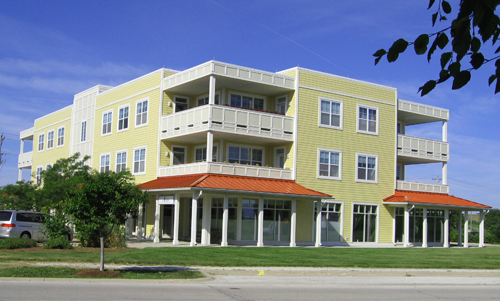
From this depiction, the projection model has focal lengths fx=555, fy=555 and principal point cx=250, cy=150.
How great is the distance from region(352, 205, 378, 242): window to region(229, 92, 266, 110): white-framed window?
923 centimetres

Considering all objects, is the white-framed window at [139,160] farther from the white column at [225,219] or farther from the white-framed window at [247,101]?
the white column at [225,219]

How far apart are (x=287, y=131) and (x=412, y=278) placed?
17206 mm

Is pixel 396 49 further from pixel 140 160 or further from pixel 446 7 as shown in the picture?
pixel 140 160

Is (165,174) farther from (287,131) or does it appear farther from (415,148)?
(415,148)

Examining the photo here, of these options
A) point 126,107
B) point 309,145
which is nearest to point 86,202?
point 309,145

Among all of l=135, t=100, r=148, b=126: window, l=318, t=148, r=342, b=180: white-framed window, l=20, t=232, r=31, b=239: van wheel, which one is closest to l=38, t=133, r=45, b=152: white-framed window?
l=135, t=100, r=148, b=126: window

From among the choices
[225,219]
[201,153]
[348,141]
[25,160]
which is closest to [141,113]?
[201,153]

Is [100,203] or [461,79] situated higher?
[461,79]

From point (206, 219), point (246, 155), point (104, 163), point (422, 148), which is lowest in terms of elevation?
point (206, 219)

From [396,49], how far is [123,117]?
36878 millimetres

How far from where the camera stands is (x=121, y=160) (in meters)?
39.5

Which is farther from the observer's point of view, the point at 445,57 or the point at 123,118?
the point at 123,118

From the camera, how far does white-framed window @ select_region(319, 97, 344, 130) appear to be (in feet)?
115

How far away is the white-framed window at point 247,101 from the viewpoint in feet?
113
